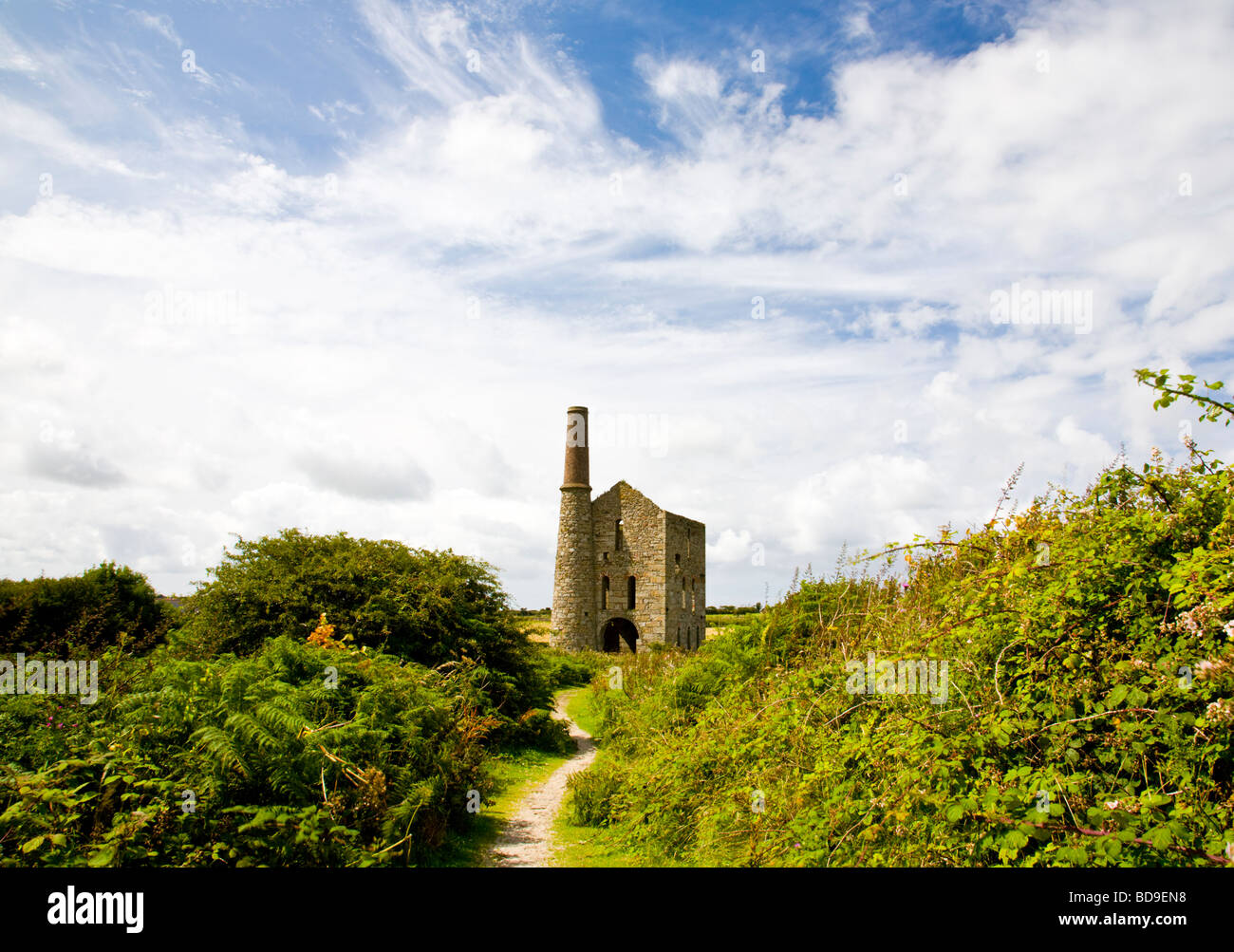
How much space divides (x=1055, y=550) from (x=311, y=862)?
593 cm

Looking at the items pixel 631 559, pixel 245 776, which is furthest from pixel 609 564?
pixel 245 776

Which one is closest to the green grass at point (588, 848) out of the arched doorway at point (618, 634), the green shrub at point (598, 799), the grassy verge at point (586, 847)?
the grassy verge at point (586, 847)

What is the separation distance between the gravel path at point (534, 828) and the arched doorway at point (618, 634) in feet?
69.2

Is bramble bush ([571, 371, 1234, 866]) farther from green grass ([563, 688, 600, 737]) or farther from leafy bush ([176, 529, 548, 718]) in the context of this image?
green grass ([563, 688, 600, 737])

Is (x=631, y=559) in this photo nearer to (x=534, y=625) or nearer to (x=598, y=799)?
(x=534, y=625)

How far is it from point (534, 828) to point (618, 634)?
26511 mm

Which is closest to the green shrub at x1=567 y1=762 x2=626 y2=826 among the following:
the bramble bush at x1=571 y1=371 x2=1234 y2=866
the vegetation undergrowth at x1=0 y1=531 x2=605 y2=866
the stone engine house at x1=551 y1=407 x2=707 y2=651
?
the bramble bush at x1=571 y1=371 x2=1234 y2=866

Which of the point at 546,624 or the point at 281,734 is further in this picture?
the point at 546,624

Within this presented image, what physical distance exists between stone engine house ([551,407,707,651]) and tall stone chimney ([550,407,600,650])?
0.04 meters

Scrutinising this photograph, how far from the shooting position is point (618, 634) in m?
35.5

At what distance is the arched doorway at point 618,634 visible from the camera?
34.5 m

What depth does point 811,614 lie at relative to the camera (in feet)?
32.7
